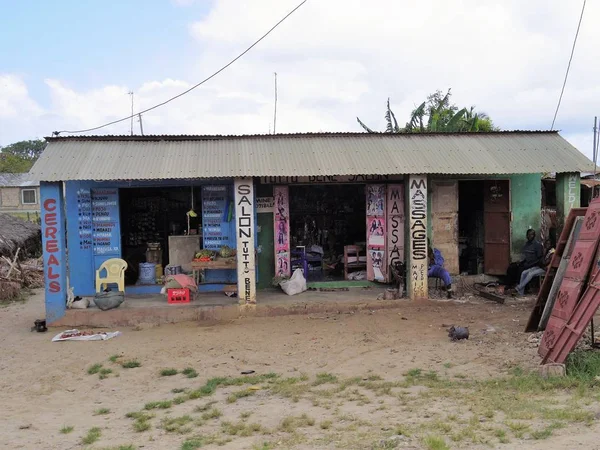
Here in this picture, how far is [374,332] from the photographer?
9.09 meters

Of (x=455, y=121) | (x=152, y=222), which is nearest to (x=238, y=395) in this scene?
(x=152, y=222)

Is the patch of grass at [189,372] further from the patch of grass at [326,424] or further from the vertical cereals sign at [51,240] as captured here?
the vertical cereals sign at [51,240]

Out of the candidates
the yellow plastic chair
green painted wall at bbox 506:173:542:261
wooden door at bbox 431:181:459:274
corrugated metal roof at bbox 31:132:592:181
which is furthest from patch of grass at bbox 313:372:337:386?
green painted wall at bbox 506:173:542:261

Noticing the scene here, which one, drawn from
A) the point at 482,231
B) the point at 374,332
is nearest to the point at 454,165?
the point at 482,231

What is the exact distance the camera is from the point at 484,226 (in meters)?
12.7

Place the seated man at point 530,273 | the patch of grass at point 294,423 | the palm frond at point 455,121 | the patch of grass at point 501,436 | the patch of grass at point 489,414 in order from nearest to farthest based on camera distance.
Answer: the patch of grass at point 501,436
the patch of grass at point 489,414
the patch of grass at point 294,423
the seated man at point 530,273
the palm frond at point 455,121

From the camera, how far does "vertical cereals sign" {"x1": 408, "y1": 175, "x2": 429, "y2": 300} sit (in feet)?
34.9

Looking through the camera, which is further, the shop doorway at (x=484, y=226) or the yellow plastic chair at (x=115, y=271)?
the shop doorway at (x=484, y=226)

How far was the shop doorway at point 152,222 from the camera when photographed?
12250 millimetres

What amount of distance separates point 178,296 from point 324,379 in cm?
486

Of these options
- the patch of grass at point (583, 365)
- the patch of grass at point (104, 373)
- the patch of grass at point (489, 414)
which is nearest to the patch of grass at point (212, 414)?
the patch of grass at point (104, 373)

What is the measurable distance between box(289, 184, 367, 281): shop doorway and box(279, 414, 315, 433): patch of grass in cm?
745

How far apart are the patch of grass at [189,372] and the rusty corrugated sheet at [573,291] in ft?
14.5

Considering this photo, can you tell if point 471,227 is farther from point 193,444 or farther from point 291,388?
point 193,444
